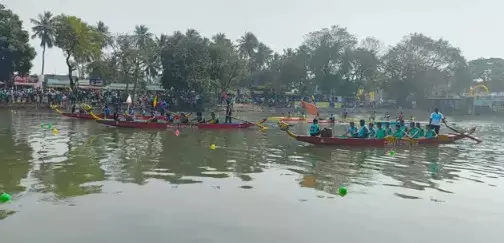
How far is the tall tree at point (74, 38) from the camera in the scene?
5009 cm

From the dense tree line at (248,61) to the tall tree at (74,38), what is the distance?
0.37 ft

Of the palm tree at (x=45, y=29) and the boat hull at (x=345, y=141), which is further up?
the palm tree at (x=45, y=29)

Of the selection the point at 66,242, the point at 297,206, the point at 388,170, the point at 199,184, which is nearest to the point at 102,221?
the point at 66,242

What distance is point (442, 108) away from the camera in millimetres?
69562

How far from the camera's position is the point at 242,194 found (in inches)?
414

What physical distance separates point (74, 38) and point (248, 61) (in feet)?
92.4

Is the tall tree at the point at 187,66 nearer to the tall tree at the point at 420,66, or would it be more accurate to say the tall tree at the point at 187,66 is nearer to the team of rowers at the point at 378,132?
the team of rowers at the point at 378,132

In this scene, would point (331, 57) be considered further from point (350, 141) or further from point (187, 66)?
point (350, 141)

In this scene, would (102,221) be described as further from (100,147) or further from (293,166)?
(100,147)

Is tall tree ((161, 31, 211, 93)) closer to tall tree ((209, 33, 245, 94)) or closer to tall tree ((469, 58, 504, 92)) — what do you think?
tall tree ((209, 33, 245, 94))

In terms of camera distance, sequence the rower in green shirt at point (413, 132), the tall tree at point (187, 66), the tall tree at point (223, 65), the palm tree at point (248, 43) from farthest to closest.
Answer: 1. the palm tree at point (248, 43)
2. the tall tree at point (223, 65)
3. the tall tree at point (187, 66)
4. the rower in green shirt at point (413, 132)

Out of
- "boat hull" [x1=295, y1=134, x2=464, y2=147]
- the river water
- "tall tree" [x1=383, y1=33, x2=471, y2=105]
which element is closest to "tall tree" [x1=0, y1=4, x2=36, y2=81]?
the river water

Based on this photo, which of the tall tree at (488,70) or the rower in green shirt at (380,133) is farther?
the tall tree at (488,70)

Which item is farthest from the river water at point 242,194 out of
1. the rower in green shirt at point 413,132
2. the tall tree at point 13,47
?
the tall tree at point 13,47
